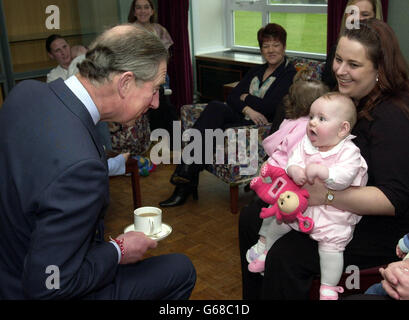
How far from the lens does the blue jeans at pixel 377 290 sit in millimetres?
1581

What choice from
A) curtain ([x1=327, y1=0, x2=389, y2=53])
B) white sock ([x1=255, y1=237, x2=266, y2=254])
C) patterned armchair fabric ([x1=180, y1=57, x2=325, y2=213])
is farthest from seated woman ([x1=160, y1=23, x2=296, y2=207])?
white sock ([x1=255, y1=237, x2=266, y2=254])

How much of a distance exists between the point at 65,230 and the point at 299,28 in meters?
4.51

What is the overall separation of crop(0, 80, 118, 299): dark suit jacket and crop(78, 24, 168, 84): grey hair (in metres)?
0.11

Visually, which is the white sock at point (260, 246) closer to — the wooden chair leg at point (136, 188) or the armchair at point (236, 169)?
the armchair at point (236, 169)

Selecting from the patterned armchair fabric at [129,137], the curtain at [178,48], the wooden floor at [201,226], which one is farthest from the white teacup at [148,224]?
the curtain at [178,48]

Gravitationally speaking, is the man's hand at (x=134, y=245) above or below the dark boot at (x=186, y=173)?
above

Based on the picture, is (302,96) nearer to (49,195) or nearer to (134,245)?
(134,245)

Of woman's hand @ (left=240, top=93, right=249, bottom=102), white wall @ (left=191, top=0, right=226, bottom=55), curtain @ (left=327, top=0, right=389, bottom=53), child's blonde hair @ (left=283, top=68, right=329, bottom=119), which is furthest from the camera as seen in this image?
white wall @ (left=191, top=0, right=226, bottom=55)

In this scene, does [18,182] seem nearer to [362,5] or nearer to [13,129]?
[13,129]

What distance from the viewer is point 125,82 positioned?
56.1 inches

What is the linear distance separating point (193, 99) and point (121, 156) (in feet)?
10.1

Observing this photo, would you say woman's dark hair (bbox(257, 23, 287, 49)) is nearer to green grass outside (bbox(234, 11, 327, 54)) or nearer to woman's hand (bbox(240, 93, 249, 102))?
woman's hand (bbox(240, 93, 249, 102))

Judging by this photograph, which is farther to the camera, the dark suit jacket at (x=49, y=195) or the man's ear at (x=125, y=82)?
the man's ear at (x=125, y=82)

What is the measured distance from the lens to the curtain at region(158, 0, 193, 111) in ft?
18.2
